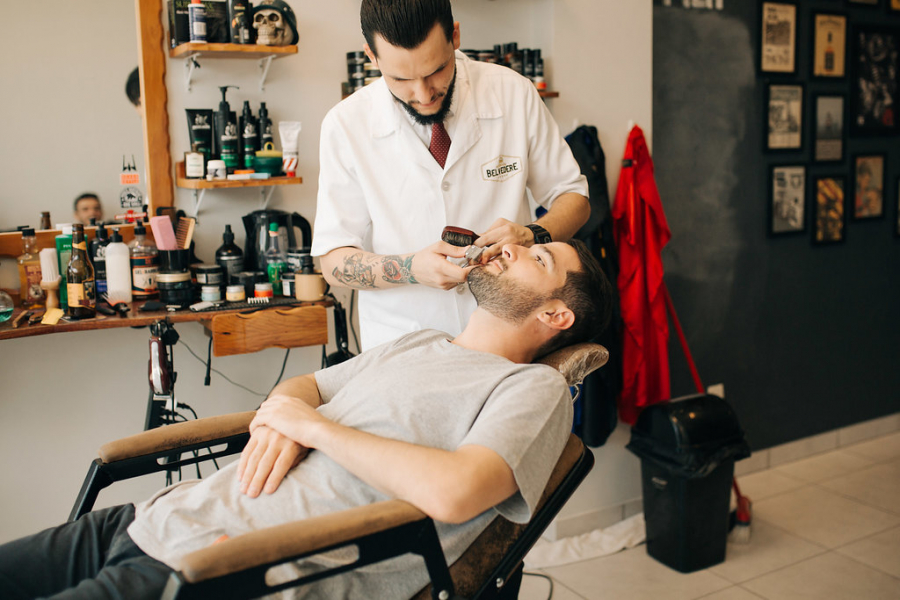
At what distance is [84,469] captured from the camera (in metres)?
2.71

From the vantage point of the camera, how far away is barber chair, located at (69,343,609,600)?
39.5 inches

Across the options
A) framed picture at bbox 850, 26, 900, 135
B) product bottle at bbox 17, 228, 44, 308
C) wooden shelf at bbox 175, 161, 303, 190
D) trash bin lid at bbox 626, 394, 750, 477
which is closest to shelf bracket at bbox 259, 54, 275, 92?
wooden shelf at bbox 175, 161, 303, 190

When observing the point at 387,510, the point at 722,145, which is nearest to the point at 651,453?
the point at 722,145

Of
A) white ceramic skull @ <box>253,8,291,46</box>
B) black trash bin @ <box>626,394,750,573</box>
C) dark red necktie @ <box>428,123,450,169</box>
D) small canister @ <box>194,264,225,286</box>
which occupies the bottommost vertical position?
black trash bin @ <box>626,394,750,573</box>

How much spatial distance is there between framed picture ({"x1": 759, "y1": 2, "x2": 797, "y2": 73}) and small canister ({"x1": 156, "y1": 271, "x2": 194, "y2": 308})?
2685mm

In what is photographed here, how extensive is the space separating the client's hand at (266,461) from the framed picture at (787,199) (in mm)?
2884

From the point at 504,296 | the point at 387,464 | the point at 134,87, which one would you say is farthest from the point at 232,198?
the point at 387,464

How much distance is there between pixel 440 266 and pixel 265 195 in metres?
1.32

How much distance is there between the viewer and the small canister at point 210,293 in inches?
97.0

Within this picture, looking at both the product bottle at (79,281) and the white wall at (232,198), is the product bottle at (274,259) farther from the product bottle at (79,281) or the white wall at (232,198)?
the product bottle at (79,281)

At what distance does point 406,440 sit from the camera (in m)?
1.38

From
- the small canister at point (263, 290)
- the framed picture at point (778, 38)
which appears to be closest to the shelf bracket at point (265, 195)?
the small canister at point (263, 290)

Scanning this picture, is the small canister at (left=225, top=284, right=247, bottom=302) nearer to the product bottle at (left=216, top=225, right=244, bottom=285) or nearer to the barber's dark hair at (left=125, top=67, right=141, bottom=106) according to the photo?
the product bottle at (left=216, top=225, right=244, bottom=285)

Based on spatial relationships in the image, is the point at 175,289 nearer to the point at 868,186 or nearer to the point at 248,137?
the point at 248,137
